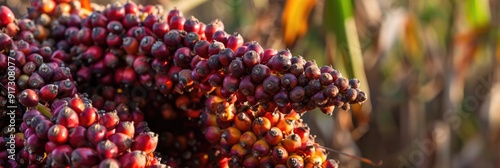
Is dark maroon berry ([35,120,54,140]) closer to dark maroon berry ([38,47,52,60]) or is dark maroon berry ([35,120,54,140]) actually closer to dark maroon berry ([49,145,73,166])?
dark maroon berry ([49,145,73,166])

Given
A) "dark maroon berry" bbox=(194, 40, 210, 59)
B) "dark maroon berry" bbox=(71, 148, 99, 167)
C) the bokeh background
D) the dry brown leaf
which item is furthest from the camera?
the bokeh background

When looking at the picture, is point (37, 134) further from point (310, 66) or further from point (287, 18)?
point (287, 18)

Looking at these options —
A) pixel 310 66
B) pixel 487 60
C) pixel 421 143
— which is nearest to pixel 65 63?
pixel 310 66

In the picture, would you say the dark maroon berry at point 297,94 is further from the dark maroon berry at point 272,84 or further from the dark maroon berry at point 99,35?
the dark maroon berry at point 99,35

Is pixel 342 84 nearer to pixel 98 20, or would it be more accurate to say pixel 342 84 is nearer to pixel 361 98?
pixel 361 98

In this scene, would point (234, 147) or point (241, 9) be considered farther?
point (241, 9)

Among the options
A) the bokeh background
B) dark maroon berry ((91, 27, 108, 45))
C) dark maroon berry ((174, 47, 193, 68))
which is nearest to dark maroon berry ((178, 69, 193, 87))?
dark maroon berry ((174, 47, 193, 68))
